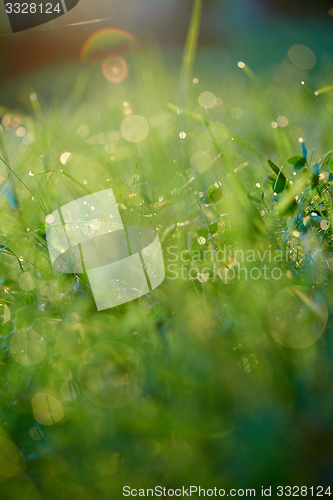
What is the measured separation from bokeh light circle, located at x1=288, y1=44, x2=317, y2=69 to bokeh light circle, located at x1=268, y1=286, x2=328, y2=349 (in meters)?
1.40

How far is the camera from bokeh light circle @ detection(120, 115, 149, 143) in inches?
43.4

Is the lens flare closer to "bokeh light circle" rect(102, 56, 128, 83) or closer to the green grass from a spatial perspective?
"bokeh light circle" rect(102, 56, 128, 83)

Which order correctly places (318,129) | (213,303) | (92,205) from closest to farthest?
(213,303) < (92,205) < (318,129)

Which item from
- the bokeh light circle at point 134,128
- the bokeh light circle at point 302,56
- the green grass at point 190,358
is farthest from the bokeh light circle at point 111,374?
the bokeh light circle at point 302,56

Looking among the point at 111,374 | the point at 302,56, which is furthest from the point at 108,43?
the point at 111,374

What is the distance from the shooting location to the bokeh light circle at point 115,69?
189cm

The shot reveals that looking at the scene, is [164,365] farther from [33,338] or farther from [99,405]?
[33,338]

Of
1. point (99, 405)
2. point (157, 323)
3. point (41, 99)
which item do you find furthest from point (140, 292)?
point (41, 99)

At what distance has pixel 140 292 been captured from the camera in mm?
675

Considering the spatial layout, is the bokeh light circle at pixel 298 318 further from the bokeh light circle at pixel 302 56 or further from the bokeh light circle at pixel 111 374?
the bokeh light circle at pixel 302 56

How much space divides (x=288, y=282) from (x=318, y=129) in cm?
53

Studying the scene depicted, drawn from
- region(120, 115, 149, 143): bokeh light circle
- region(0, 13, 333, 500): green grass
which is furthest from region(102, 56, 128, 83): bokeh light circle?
region(0, 13, 333, 500): green grass

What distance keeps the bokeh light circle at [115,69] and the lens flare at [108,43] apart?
0.14 feet

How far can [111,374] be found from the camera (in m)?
0.60
